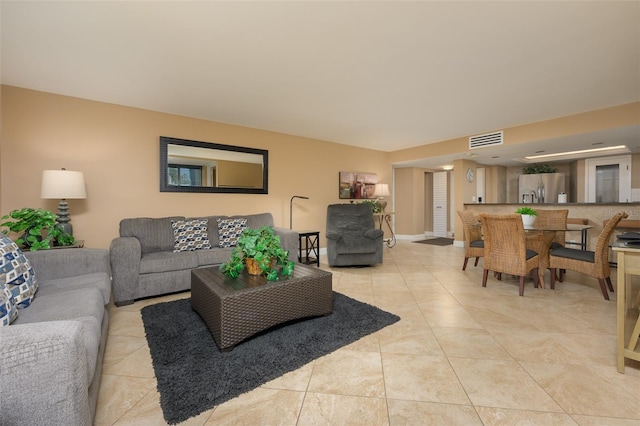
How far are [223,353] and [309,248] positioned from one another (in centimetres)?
331

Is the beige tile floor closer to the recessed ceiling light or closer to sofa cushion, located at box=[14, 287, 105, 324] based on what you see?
sofa cushion, located at box=[14, 287, 105, 324]

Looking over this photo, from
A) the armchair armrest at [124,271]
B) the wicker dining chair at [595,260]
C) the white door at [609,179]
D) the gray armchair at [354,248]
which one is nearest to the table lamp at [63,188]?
the armchair armrest at [124,271]

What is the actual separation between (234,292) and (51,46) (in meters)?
2.51

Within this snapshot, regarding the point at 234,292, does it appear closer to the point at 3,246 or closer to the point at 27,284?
the point at 27,284

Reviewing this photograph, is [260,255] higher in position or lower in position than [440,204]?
lower

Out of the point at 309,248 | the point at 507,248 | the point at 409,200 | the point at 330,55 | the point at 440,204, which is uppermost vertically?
the point at 330,55

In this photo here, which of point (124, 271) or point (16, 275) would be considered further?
point (124, 271)

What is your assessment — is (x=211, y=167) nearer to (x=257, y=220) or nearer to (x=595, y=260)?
(x=257, y=220)

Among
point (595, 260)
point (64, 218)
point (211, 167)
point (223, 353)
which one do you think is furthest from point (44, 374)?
point (595, 260)

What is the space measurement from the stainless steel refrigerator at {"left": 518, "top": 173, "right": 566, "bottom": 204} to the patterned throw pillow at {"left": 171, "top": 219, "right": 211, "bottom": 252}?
22.7ft

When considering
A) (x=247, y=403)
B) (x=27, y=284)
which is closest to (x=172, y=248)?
(x=27, y=284)

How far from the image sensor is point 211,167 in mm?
4227

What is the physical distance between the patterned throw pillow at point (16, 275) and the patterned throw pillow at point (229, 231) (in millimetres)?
2040

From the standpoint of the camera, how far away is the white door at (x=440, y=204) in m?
7.89
